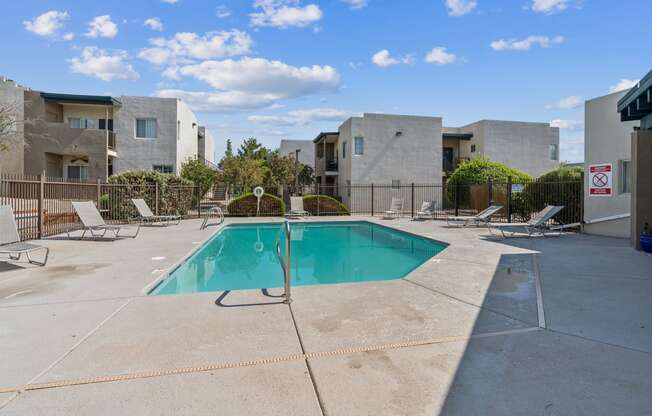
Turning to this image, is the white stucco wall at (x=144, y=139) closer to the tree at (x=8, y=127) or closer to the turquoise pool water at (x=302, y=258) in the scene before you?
the tree at (x=8, y=127)

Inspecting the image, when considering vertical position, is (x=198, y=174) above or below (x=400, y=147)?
below

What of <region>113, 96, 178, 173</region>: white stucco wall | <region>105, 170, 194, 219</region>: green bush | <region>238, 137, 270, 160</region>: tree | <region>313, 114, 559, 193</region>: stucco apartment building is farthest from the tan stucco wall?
<region>238, 137, 270, 160</region>: tree

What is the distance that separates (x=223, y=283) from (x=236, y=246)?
4.80 metres

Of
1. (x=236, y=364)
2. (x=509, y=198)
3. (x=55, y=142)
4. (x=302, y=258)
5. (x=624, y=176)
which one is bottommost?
(x=302, y=258)

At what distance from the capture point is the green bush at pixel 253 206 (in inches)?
744

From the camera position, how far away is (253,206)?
1906cm

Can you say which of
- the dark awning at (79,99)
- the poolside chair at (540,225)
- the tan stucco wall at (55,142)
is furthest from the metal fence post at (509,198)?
the dark awning at (79,99)

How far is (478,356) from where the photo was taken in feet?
11.0

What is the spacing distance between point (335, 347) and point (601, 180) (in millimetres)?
12272

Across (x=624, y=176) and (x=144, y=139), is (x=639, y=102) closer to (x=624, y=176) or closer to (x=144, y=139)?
(x=624, y=176)

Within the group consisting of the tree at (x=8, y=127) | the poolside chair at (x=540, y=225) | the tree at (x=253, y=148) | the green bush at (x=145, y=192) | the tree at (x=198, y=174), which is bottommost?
the poolside chair at (x=540, y=225)

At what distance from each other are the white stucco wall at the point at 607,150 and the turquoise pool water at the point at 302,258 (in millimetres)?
5544

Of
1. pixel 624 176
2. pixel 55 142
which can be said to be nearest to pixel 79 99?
pixel 55 142

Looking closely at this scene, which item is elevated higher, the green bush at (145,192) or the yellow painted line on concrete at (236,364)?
the green bush at (145,192)
